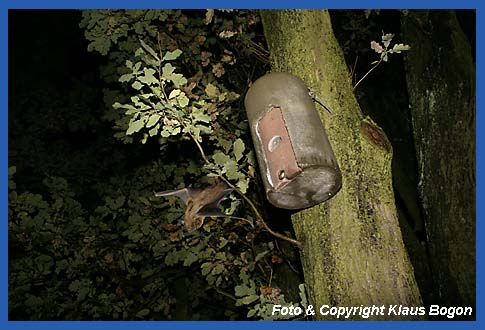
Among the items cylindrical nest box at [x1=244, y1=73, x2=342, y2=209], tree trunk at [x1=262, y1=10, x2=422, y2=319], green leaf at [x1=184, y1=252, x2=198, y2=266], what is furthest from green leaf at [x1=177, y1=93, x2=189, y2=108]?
green leaf at [x1=184, y1=252, x2=198, y2=266]

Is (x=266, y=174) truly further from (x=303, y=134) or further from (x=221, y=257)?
(x=221, y=257)

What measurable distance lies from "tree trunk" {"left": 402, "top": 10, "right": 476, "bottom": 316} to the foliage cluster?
963 millimetres

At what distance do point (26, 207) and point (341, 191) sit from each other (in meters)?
2.80

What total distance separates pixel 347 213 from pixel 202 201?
38.1 inches

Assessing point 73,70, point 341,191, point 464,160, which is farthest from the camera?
point 73,70

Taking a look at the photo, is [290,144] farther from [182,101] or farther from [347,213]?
[182,101]

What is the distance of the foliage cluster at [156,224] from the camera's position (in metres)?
3.34

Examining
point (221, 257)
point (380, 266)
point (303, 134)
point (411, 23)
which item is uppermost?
point (411, 23)

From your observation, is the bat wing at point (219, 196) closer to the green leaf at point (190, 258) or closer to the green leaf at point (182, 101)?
the green leaf at point (182, 101)

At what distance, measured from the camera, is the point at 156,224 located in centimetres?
426

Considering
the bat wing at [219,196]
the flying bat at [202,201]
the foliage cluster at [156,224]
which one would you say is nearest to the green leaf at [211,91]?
the foliage cluster at [156,224]

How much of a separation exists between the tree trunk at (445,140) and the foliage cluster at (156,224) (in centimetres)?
96

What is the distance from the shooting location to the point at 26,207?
3992 millimetres

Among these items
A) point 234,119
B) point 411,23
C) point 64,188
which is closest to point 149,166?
point 64,188
